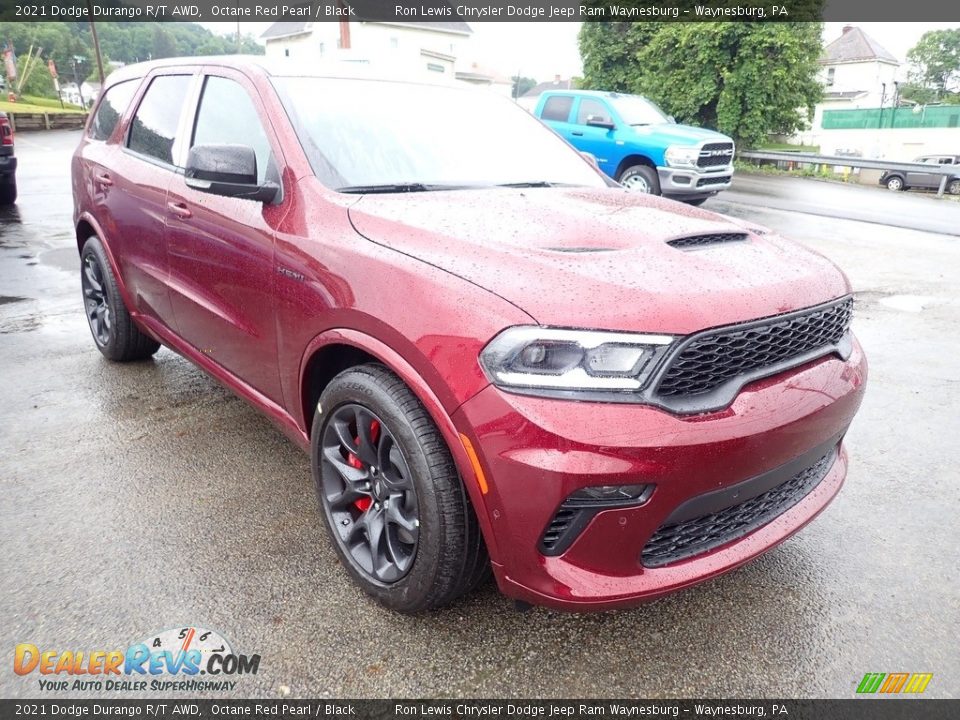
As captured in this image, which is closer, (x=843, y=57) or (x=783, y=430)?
(x=783, y=430)

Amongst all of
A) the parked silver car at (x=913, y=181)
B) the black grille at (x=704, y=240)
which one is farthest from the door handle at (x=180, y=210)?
the parked silver car at (x=913, y=181)

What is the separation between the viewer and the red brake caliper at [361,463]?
2197mm

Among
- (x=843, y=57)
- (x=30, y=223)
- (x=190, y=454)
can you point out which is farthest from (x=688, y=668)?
(x=843, y=57)

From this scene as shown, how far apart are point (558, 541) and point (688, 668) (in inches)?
27.5

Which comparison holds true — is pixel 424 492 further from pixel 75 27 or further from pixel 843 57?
pixel 75 27

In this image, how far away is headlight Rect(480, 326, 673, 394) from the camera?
5.76ft

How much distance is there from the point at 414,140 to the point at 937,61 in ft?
336

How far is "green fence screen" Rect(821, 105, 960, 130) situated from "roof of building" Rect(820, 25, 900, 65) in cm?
2730

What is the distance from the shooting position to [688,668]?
6.83ft

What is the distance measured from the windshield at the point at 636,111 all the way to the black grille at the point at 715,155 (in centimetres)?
106

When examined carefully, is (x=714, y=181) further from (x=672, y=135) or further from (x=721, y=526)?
(x=721, y=526)

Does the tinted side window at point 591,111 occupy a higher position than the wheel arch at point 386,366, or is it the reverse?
the tinted side window at point 591,111

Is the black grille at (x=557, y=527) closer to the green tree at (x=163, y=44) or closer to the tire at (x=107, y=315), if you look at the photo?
the tire at (x=107, y=315)

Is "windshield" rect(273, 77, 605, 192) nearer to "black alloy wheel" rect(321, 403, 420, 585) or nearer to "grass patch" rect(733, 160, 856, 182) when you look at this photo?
"black alloy wheel" rect(321, 403, 420, 585)
